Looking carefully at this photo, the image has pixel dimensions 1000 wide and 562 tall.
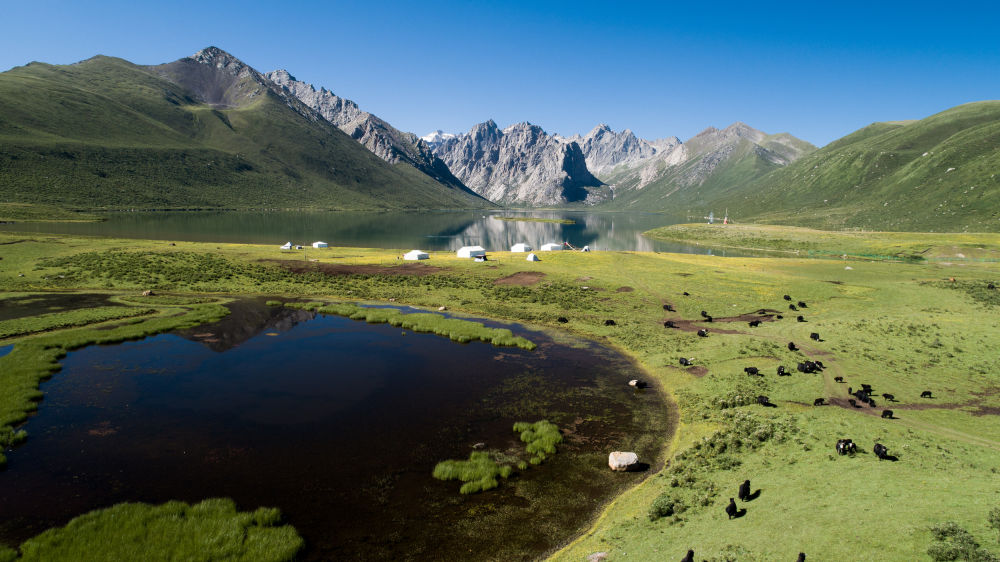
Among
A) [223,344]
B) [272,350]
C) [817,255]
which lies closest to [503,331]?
[272,350]

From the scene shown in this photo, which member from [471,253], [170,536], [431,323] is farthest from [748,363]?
[471,253]

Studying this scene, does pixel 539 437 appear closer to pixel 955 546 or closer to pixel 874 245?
pixel 955 546

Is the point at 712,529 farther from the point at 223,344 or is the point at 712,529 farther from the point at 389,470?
the point at 223,344

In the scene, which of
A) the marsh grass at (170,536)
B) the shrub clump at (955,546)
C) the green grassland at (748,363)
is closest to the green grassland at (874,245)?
the green grassland at (748,363)

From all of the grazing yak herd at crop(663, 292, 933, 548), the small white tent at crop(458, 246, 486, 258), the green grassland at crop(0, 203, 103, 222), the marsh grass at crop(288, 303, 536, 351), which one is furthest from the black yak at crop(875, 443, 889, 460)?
the green grassland at crop(0, 203, 103, 222)

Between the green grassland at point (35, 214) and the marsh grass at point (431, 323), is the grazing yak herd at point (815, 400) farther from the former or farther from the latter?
the green grassland at point (35, 214)
